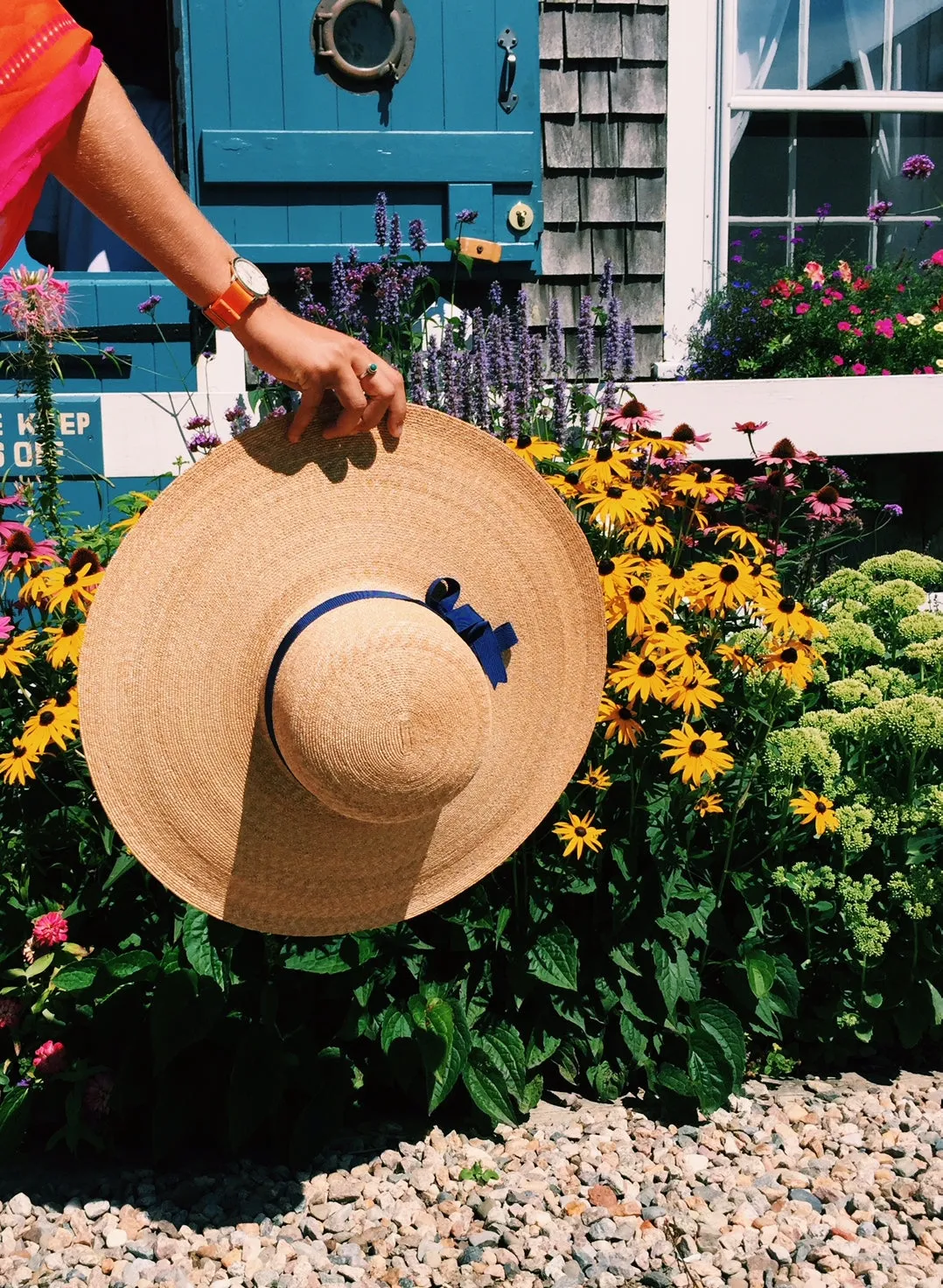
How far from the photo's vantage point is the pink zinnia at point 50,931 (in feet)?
6.95

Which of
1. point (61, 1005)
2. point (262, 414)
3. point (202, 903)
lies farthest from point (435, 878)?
point (262, 414)

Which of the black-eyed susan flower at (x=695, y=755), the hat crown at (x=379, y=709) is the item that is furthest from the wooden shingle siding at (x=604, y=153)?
the hat crown at (x=379, y=709)

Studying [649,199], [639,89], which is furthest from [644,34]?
[649,199]

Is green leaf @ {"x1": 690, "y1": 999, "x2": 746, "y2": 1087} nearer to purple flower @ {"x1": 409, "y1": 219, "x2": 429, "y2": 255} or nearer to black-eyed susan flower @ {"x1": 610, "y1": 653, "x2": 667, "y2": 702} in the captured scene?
black-eyed susan flower @ {"x1": 610, "y1": 653, "x2": 667, "y2": 702}

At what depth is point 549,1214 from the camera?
209 cm

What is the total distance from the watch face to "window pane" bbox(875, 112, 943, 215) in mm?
4441

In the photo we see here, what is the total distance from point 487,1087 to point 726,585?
1.00m

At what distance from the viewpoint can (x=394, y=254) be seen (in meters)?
4.14

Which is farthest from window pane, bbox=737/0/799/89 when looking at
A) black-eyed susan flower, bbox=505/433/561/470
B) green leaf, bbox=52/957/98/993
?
green leaf, bbox=52/957/98/993

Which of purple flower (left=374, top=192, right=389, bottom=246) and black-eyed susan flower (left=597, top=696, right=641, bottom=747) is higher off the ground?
purple flower (left=374, top=192, right=389, bottom=246)

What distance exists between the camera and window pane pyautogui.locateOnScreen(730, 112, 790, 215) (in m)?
5.07

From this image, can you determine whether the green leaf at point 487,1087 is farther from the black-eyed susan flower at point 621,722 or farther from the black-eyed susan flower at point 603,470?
the black-eyed susan flower at point 603,470

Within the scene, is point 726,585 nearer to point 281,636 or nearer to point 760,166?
point 281,636

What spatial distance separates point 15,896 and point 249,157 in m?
2.99
